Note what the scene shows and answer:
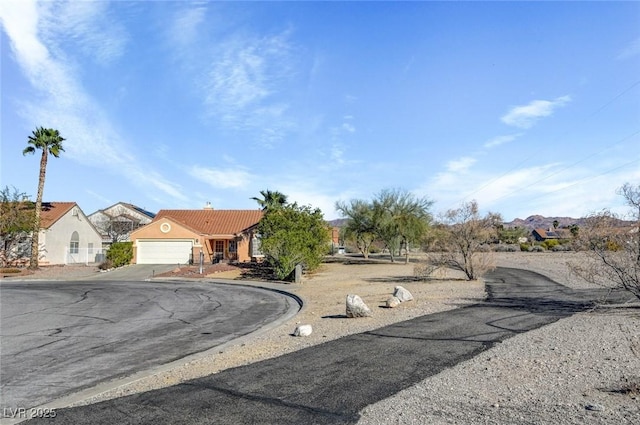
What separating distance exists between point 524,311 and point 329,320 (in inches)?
198

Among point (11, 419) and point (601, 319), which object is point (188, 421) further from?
point (601, 319)

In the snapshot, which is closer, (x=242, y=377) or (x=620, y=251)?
(x=242, y=377)

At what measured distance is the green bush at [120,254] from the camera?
37688 mm

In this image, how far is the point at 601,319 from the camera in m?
10.8

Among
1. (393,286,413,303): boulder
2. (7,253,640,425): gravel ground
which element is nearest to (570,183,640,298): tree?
(7,253,640,425): gravel ground

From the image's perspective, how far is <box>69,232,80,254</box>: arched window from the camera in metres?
45.2

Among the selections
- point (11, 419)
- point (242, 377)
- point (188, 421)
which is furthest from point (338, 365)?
point (11, 419)

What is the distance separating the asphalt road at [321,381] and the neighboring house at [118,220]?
54.1m

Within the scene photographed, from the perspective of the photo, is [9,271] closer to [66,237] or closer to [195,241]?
[66,237]

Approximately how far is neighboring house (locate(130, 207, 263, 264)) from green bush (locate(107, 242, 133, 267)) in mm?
888

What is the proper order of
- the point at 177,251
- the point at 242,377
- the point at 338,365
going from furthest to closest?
1. the point at 177,251
2. the point at 338,365
3. the point at 242,377

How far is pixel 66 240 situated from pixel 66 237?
0.29 metres

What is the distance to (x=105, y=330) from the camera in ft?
40.0

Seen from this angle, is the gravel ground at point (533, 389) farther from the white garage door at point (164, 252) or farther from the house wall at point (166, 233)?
the white garage door at point (164, 252)
